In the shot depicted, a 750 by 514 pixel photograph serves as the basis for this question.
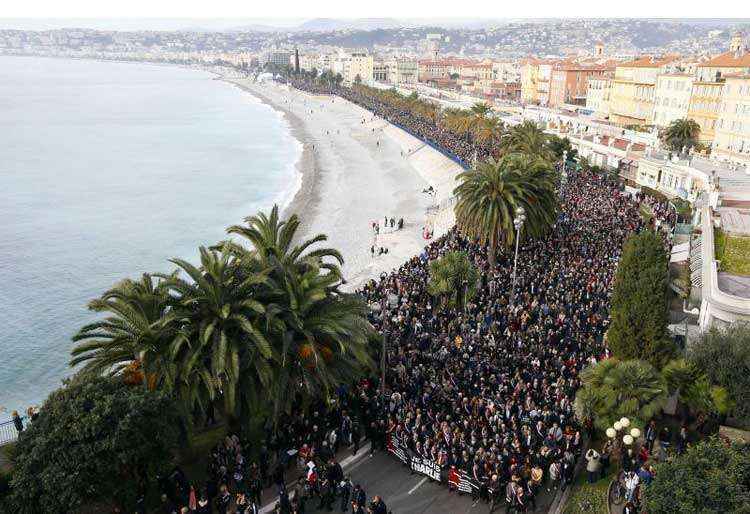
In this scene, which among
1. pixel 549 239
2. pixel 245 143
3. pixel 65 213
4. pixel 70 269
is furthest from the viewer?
pixel 245 143

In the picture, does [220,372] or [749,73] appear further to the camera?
[749,73]

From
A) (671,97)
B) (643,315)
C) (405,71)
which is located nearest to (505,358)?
(643,315)

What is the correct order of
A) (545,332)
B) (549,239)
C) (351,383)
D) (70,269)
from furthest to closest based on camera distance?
(70,269)
(549,239)
(545,332)
(351,383)

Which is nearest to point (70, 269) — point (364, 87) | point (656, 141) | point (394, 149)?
point (656, 141)

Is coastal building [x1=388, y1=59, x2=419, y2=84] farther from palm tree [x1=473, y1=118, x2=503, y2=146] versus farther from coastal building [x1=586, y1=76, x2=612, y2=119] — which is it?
palm tree [x1=473, y1=118, x2=503, y2=146]

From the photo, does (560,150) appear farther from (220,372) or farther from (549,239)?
(220,372)

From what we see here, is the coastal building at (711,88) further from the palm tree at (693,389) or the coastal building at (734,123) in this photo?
the palm tree at (693,389)

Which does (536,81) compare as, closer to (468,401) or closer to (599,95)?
(599,95)

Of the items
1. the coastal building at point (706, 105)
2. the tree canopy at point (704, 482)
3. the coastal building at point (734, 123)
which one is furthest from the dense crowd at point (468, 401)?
the coastal building at point (706, 105)
